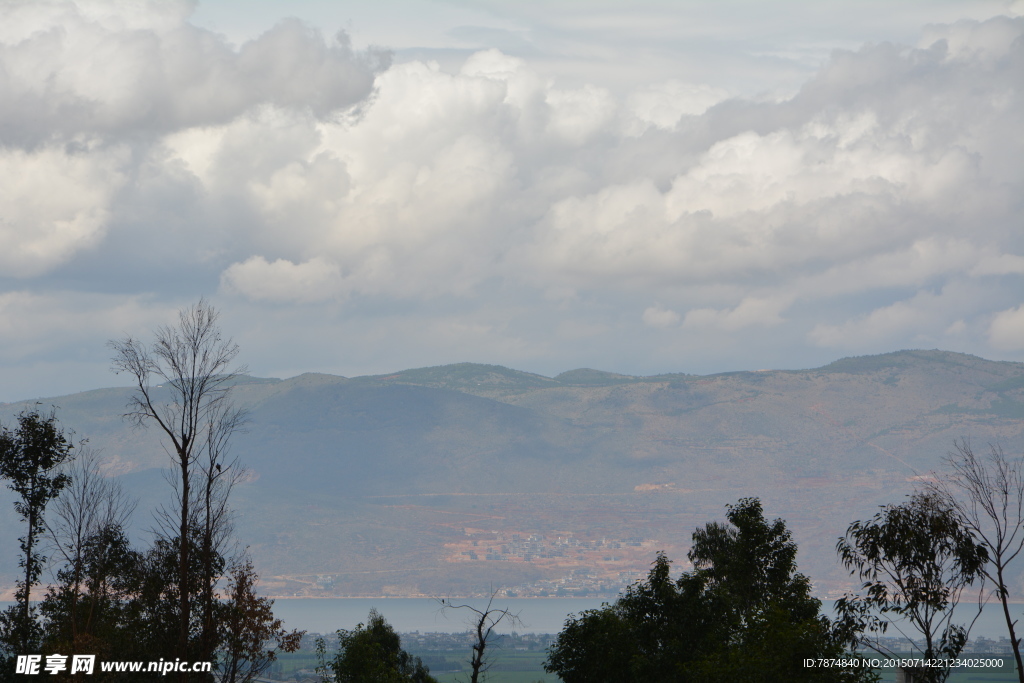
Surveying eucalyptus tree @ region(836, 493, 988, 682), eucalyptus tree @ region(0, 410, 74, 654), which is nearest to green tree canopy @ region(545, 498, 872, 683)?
eucalyptus tree @ region(836, 493, 988, 682)

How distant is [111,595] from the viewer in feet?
139

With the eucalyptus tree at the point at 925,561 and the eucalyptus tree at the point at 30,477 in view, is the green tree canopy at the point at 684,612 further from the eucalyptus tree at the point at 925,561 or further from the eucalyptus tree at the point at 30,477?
the eucalyptus tree at the point at 30,477

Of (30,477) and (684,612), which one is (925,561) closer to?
(684,612)

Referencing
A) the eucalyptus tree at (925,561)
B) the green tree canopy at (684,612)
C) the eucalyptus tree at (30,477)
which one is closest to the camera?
the eucalyptus tree at (925,561)

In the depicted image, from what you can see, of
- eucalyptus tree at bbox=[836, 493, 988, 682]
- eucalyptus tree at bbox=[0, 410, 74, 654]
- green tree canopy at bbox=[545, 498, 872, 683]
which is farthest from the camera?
green tree canopy at bbox=[545, 498, 872, 683]

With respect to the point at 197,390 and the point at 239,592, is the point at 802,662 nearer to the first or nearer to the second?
the point at 239,592

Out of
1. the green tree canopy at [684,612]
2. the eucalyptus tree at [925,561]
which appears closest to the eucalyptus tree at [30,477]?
the green tree canopy at [684,612]

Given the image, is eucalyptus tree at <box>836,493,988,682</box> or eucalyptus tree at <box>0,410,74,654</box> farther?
eucalyptus tree at <box>0,410,74,654</box>

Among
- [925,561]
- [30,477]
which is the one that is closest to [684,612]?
[925,561]

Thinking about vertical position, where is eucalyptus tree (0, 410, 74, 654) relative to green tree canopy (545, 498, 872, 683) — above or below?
above

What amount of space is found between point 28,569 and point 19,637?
224 centimetres

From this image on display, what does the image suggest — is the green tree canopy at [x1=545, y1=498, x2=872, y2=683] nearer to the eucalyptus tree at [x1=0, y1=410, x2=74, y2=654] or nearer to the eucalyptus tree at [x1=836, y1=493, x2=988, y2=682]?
the eucalyptus tree at [x1=836, y1=493, x2=988, y2=682]

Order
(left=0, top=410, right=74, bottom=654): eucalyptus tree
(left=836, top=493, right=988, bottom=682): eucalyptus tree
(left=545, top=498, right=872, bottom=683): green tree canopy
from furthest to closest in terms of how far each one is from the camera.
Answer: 1. (left=545, top=498, right=872, bottom=683): green tree canopy
2. (left=0, top=410, right=74, bottom=654): eucalyptus tree
3. (left=836, top=493, right=988, bottom=682): eucalyptus tree

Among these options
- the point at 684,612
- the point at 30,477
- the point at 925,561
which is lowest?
the point at 684,612
